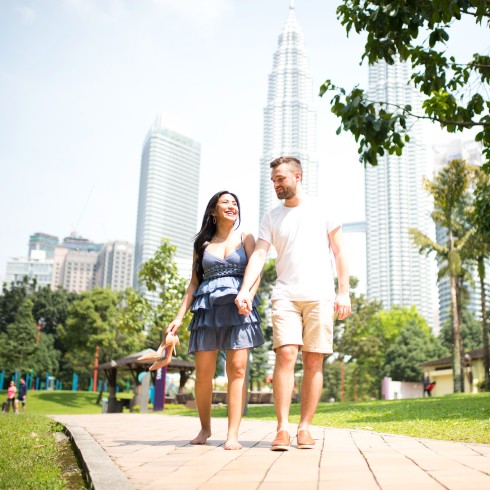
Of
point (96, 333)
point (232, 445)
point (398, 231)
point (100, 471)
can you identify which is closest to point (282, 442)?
point (232, 445)

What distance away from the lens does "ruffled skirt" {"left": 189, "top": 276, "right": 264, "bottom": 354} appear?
4.44 meters

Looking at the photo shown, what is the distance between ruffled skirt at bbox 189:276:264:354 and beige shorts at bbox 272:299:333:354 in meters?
0.26

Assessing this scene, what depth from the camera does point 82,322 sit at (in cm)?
4634

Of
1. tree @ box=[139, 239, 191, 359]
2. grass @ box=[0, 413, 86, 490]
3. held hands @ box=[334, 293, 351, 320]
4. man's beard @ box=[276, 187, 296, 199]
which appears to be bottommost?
grass @ box=[0, 413, 86, 490]

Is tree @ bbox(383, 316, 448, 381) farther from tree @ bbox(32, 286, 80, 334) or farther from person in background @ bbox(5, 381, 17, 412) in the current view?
person in background @ bbox(5, 381, 17, 412)

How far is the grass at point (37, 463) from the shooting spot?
302cm

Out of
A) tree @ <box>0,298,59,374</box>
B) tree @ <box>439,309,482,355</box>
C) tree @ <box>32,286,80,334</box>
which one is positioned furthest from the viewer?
tree @ <box>32,286,80,334</box>

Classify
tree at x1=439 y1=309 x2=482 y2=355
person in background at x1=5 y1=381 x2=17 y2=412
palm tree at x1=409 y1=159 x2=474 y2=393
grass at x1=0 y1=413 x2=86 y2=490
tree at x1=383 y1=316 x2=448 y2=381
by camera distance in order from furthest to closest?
tree at x1=439 y1=309 x2=482 y2=355, tree at x1=383 y1=316 x2=448 y2=381, palm tree at x1=409 y1=159 x2=474 y2=393, person in background at x1=5 y1=381 x2=17 y2=412, grass at x1=0 y1=413 x2=86 y2=490

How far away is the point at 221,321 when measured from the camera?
4.47 meters

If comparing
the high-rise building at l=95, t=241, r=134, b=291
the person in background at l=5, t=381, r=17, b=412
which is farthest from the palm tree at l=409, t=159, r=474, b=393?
the high-rise building at l=95, t=241, r=134, b=291

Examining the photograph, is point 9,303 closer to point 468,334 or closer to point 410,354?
point 410,354

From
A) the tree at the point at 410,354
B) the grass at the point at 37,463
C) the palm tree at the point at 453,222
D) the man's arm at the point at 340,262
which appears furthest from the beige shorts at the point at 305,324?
the tree at the point at 410,354

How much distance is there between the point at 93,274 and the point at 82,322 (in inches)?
5259

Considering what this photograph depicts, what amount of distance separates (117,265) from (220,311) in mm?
162948
